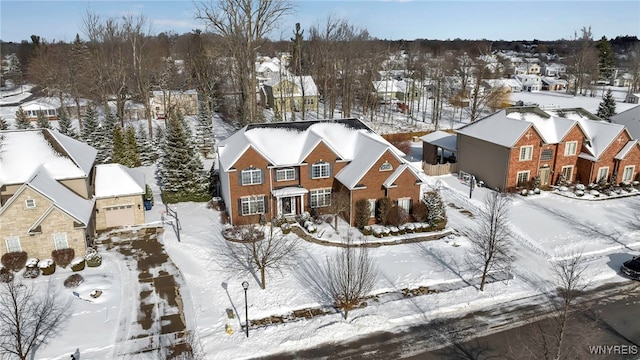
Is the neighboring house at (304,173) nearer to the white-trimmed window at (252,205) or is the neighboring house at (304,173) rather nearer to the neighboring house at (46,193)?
the white-trimmed window at (252,205)

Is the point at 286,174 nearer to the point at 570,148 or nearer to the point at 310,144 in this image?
the point at 310,144

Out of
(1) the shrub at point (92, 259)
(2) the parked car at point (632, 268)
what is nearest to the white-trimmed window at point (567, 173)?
(2) the parked car at point (632, 268)

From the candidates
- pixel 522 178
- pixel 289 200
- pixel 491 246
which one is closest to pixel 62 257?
pixel 289 200

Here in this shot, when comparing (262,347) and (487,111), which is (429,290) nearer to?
(262,347)

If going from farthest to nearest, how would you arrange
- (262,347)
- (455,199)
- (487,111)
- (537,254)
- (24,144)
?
1. (487,111)
2. (455,199)
3. (24,144)
4. (537,254)
5. (262,347)

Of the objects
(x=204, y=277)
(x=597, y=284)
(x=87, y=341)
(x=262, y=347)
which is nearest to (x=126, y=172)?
(x=204, y=277)

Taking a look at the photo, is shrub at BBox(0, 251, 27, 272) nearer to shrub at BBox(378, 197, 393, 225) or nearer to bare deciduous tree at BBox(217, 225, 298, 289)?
bare deciduous tree at BBox(217, 225, 298, 289)

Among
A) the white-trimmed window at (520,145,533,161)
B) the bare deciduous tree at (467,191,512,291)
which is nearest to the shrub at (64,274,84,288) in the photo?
the bare deciduous tree at (467,191,512,291)
